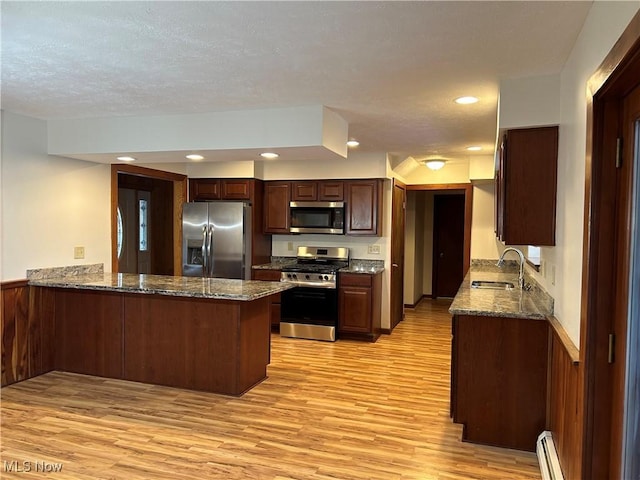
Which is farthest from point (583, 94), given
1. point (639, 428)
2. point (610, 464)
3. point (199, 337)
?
point (199, 337)

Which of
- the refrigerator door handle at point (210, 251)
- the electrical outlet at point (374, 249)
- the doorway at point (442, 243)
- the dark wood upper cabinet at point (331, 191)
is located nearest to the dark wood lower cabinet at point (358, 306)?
the electrical outlet at point (374, 249)

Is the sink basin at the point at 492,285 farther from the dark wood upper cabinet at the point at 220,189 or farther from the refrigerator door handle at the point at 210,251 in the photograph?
the refrigerator door handle at the point at 210,251

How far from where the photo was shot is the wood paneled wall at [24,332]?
3.89 m

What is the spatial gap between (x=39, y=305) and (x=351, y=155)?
12.3 ft

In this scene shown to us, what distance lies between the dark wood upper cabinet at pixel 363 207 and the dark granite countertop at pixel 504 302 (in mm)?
1729

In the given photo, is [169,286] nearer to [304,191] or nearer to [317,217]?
[317,217]

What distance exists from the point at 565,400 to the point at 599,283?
2.55ft

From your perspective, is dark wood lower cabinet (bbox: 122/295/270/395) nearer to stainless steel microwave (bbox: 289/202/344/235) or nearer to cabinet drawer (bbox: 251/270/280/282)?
cabinet drawer (bbox: 251/270/280/282)

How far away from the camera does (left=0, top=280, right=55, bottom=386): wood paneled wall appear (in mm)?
3891

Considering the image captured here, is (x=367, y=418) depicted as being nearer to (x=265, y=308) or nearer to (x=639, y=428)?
(x=265, y=308)

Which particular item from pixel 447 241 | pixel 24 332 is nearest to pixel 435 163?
pixel 447 241

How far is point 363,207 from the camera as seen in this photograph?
231 inches

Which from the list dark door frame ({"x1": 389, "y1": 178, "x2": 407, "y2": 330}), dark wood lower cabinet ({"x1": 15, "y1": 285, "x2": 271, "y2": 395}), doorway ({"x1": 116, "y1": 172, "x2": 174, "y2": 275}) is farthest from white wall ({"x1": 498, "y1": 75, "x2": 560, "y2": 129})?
doorway ({"x1": 116, "y1": 172, "x2": 174, "y2": 275})

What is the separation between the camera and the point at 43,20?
205cm
